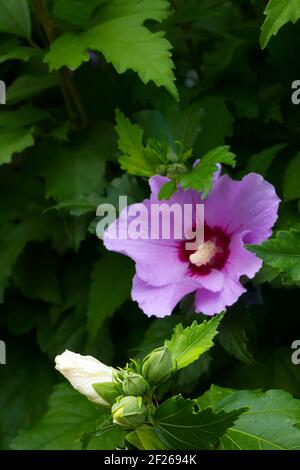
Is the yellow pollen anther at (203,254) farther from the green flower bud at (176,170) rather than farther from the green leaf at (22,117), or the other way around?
the green leaf at (22,117)

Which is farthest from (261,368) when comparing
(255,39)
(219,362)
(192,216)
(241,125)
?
(255,39)

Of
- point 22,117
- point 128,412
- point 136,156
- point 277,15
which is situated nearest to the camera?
point 128,412

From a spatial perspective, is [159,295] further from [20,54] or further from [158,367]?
[20,54]

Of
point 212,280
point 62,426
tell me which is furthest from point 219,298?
point 62,426

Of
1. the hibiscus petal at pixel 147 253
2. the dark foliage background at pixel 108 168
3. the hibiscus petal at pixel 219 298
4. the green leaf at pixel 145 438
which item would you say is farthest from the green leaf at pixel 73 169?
the green leaf at pixel 145 438

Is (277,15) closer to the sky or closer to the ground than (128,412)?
closer to the sky
